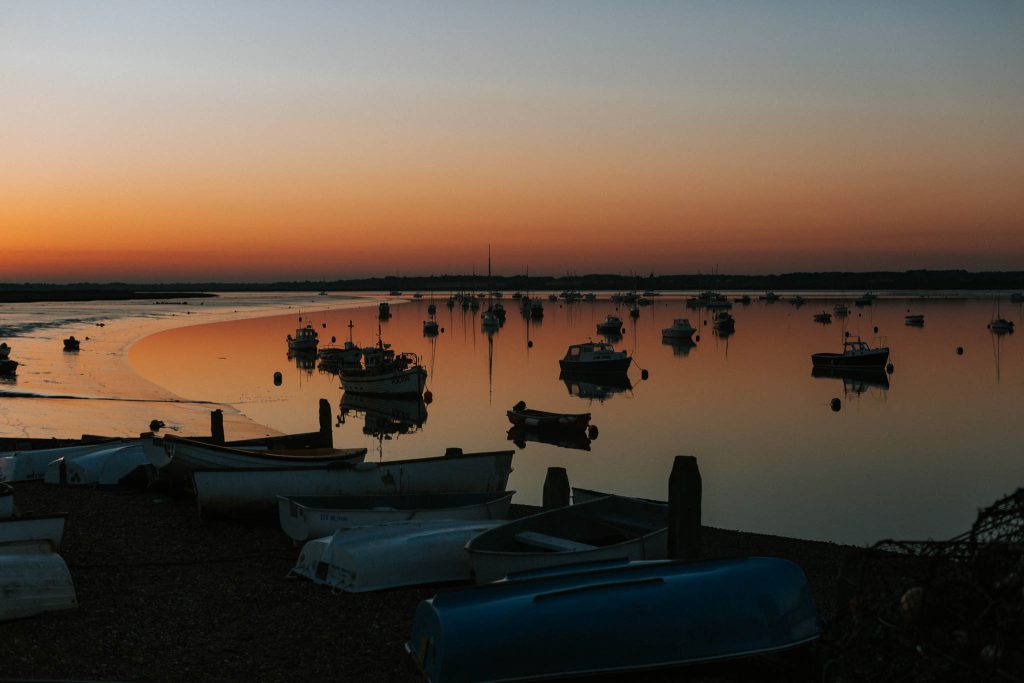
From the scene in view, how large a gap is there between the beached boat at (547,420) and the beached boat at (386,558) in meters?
24.0

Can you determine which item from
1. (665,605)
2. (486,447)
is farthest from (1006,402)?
(665,605)

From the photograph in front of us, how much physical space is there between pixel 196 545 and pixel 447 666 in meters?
7.21

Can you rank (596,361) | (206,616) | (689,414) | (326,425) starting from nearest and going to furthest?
(206,616) < (326,425) < (689,414) < (596,361)

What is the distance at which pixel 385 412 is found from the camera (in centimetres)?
4528

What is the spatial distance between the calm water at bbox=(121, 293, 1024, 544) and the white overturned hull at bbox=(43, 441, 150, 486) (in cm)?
1023

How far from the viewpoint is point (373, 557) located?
11.8 metres

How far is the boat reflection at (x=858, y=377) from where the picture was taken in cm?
5503

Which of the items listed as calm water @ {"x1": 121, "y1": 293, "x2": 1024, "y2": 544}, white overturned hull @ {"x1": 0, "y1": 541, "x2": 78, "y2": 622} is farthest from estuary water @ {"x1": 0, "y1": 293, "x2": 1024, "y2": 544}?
white overturned hull @ {"x1": 0, "y1": 541, "x2": 78, "y2": 622}

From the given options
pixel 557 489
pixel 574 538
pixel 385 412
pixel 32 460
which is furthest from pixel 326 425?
pixel 385 412

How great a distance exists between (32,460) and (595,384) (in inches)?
1579

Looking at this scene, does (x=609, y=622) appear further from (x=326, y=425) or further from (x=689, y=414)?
(x=689, y=414)

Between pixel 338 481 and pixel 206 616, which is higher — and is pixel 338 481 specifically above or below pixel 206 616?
above

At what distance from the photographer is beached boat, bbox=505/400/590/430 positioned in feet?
120

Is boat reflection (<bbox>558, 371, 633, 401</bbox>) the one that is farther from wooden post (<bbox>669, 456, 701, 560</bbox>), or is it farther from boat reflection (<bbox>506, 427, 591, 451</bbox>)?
wooden post (<bbox>669, 456, 701, 560</bbox>)
